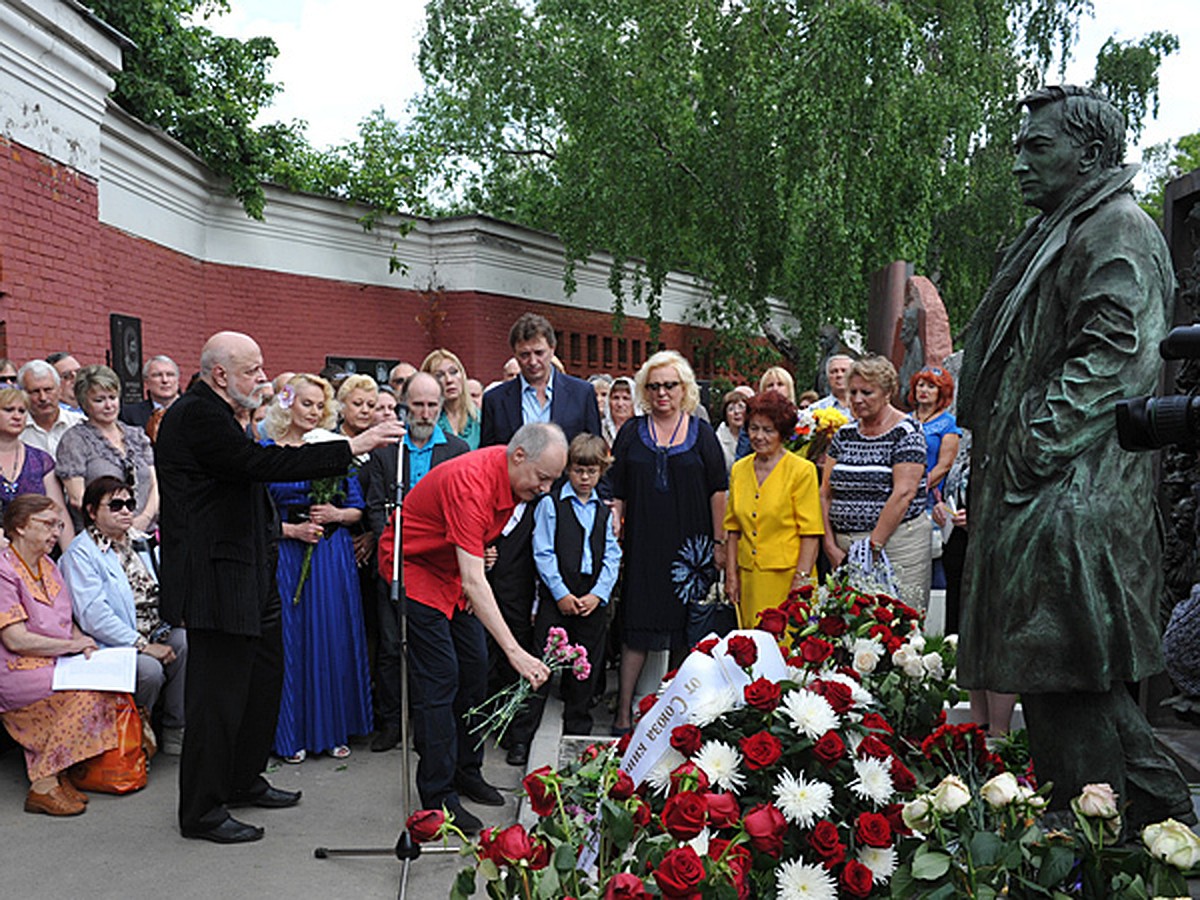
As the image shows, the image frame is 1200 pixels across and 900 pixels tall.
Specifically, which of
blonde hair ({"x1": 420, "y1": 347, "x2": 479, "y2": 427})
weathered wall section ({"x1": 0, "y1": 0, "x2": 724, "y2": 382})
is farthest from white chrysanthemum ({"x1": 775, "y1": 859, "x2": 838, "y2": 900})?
weathered wall section ({"x1": 0, "y1": 0, "x2": 724, "y2": 382})

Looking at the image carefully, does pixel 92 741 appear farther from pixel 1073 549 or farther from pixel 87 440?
pixel 1073 549

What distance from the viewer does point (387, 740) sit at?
594cm

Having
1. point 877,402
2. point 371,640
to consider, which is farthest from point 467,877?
point 371,640

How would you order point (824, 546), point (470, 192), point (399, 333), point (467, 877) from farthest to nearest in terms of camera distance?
point (470, 192), point (399, 333), point (824, 546), point (467, 877)

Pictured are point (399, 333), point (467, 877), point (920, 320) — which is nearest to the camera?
point (467, 877)

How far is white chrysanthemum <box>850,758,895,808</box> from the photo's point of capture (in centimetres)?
270

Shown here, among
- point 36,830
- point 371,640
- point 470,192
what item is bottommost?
point 36,830

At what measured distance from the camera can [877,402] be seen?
5.46 m

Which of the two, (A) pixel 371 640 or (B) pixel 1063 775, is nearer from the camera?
(B) pixel 1063 775

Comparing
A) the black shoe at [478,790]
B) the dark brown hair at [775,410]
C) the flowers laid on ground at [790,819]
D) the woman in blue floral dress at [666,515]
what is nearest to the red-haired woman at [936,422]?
the dark brown hair at [775,410]

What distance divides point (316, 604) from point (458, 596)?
139cm

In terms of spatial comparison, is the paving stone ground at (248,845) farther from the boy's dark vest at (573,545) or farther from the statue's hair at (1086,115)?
the statue's hair at (1086,115)

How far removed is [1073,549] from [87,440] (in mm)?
5138

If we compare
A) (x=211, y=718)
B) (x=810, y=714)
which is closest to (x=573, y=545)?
(x=211, y=718)
